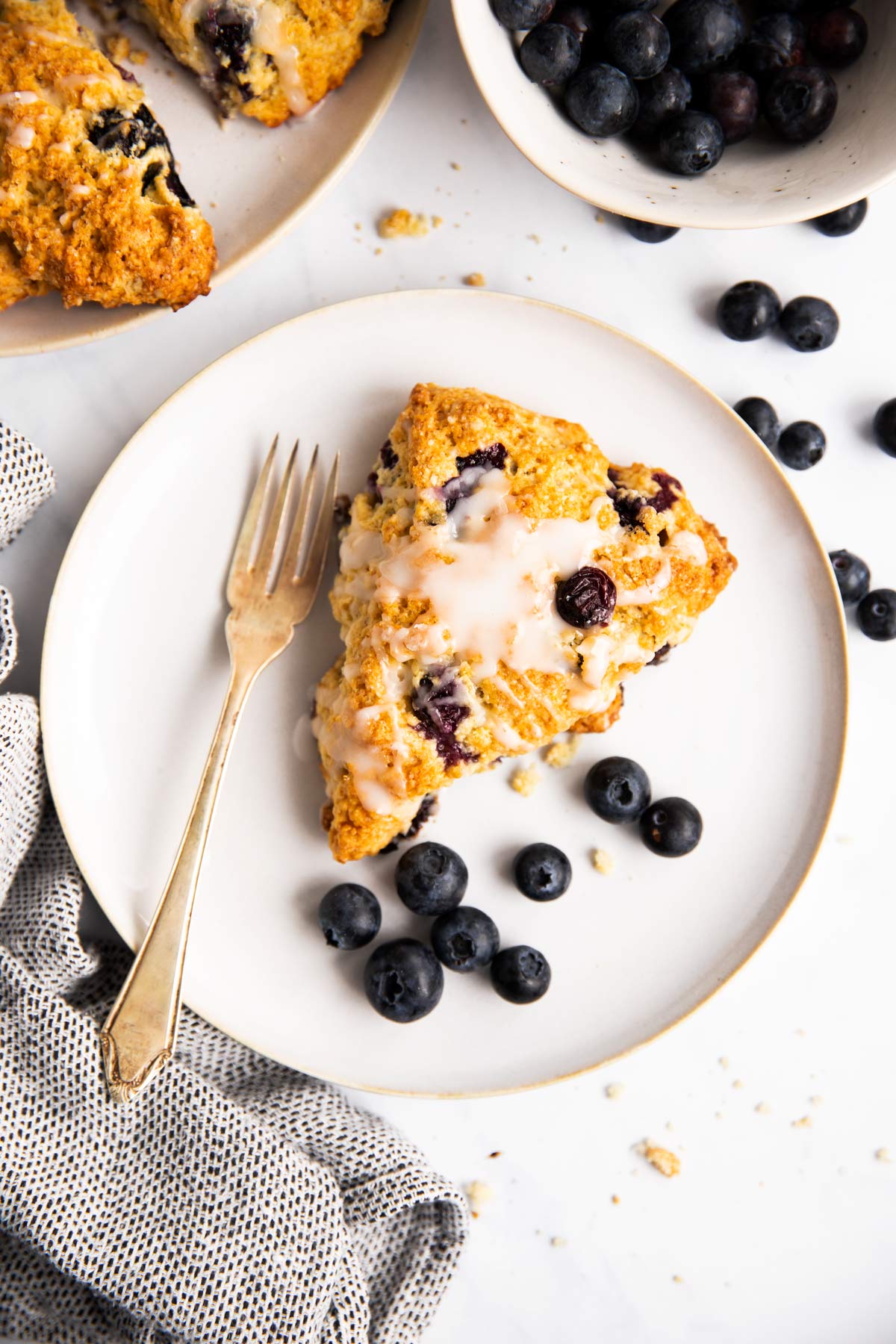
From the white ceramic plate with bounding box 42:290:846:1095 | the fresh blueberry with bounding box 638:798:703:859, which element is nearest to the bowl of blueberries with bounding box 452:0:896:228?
the white ceramic plate with bounding box 42:290:846:1095

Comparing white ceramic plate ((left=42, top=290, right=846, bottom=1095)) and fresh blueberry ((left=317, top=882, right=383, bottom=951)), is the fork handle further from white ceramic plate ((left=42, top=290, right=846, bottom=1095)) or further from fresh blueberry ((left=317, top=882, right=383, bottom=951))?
fresh blueberry ((left=317, top=882, right=383, bottom=951))

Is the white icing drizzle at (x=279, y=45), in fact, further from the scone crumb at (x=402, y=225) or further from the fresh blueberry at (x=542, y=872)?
the fresh blueberry at (x=542, y=872)

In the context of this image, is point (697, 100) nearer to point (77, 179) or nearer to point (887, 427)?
point (887, 427)

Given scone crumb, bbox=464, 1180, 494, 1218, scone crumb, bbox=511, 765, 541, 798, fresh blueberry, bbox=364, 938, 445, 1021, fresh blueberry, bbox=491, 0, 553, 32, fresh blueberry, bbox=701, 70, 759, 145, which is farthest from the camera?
scone crumb, bbox=464, 1180, 494, 1218

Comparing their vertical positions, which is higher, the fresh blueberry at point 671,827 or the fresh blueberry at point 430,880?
the fresh blueberry at point 671,827

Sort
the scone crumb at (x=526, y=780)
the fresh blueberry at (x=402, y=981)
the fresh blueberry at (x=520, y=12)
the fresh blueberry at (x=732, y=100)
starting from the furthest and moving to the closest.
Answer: the scone crumb at (x=526, y=780), the fresh blueberry at (x=402, y=981), the fresh blueberry at (x=732, y=100), the fresh blueberry at (x=520, y=12)

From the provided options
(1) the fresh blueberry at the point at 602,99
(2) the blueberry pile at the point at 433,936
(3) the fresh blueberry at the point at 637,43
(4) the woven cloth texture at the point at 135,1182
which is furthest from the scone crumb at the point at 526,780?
(3) the fresh blueberry at the point at 637,43

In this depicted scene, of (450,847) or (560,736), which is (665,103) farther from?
(450,847)

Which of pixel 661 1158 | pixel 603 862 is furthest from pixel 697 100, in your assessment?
pixel 661 1158
